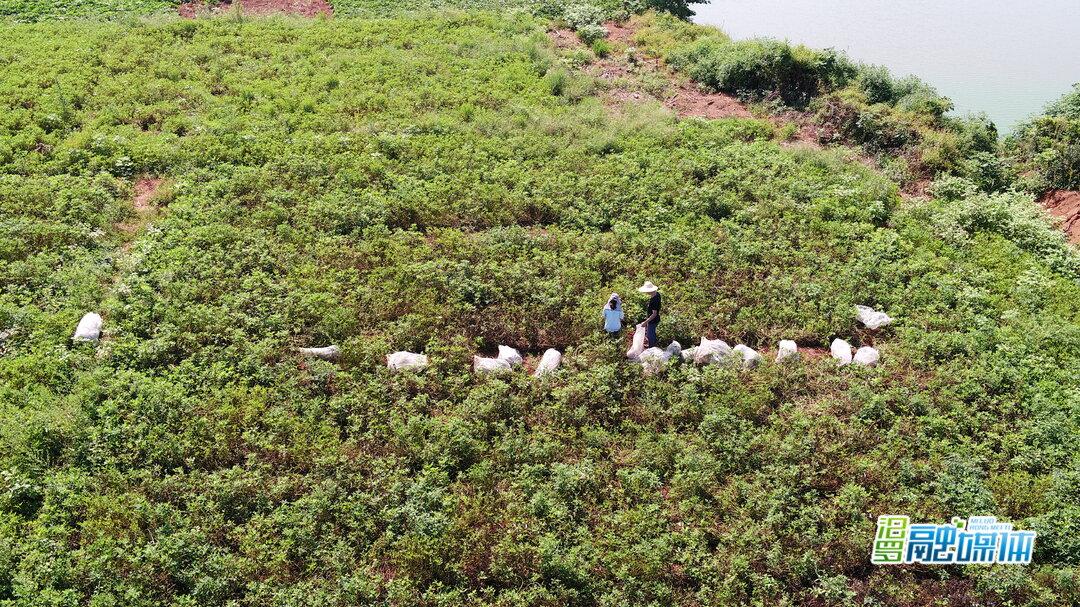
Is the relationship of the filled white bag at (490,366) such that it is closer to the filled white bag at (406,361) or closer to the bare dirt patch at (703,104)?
the filled white bag at (406,361)

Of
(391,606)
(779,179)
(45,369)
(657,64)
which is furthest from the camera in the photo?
(657,64)

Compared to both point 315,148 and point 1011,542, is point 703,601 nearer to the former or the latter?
point 1011,542

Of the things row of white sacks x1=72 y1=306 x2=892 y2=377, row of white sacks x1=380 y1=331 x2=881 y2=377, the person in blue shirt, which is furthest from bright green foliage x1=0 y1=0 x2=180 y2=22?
the person in blue shirt

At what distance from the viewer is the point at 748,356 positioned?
11.2 metres

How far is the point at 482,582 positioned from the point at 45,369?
6.60 m

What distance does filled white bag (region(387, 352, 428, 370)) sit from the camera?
10852 mm

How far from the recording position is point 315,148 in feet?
51.3

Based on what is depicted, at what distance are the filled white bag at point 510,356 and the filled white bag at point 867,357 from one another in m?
4.81

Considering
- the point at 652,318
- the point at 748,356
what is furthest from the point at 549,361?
the point at 748,356

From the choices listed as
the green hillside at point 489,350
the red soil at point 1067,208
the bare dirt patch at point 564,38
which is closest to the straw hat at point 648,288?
the green hillside at point 489,350

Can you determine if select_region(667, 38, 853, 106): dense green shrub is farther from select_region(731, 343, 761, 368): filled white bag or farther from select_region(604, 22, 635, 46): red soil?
select_region(731, 343, 761, 368): filled white bag

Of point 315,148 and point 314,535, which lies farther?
point 315,148

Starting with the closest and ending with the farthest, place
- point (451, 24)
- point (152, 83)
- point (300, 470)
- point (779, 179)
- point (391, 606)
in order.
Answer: point (391, 606) → point (300, 470) → point (779, 179) → point (152, 83) → point (451, 24)

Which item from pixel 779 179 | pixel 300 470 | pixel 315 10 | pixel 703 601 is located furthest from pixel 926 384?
pixel 315 10
